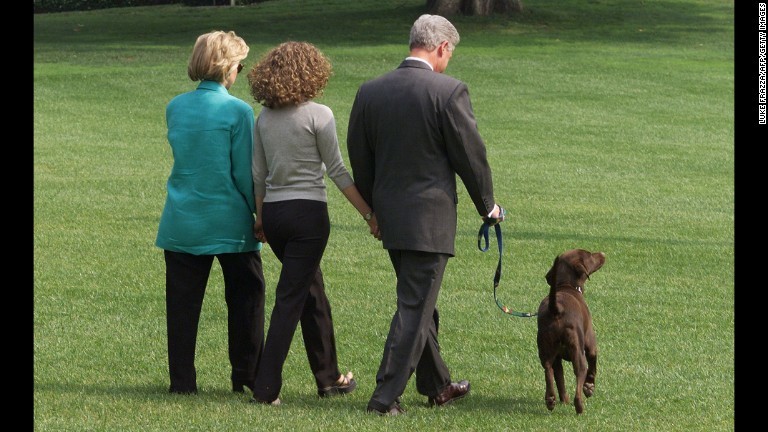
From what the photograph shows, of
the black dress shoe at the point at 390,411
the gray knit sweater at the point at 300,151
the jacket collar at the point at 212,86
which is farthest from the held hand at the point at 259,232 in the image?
the black dress shoe at the point at 390,411

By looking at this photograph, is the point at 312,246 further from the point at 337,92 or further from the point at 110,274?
the point at 337,92

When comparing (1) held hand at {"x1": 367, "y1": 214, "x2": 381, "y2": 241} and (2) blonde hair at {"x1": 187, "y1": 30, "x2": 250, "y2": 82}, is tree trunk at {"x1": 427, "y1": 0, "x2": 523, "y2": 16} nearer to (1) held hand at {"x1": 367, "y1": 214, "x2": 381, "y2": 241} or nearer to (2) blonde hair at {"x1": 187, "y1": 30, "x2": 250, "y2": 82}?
(2) blonde hair at {"x1": 187, "y1": 30, "x2": 250, "y2": 82}

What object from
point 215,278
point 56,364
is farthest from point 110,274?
point 56,364

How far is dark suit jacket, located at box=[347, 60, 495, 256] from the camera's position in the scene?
6.23 metres

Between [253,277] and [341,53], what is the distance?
22.7m

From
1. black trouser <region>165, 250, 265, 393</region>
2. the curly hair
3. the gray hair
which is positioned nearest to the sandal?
black trouser <region>165, 250, 265, 393</region>

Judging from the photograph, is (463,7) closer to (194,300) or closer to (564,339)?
(194,300)

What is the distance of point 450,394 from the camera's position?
6832 mm

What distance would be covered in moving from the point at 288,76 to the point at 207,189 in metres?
0.81

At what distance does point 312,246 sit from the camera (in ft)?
21.7

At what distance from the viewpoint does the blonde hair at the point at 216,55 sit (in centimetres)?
666

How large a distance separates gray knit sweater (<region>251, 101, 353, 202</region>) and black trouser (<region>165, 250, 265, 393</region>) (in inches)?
21.8

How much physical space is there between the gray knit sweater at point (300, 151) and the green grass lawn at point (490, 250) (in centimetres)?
120

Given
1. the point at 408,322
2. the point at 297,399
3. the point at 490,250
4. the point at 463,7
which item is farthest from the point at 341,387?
the point at 463,7
